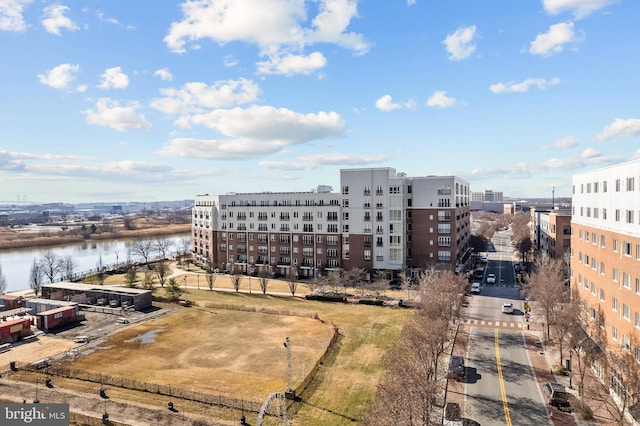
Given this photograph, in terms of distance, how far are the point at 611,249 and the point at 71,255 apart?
15531cm

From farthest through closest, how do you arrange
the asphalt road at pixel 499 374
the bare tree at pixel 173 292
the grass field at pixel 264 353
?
1. the bare tree at pixel 173 292
2. the grass field at pixel 264 353
3. the asphalt road at pixel 499 374

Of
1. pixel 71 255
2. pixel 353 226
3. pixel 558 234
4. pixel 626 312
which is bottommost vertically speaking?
pixel 71 255

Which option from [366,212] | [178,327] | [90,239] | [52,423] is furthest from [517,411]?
[90,239]

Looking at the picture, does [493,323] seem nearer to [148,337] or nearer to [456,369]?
[456,369]

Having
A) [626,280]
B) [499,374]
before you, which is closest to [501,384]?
[499,374]

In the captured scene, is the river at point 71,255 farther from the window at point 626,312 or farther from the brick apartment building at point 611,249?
the window at point 626,312

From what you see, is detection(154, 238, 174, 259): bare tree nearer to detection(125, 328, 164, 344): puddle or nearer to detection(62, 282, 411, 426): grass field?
detection(62, 282, 411, 426): grass field

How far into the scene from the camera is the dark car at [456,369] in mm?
39250

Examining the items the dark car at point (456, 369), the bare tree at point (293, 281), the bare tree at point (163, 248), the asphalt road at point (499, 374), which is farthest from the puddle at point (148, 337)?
the bare tree at point (163, 248)

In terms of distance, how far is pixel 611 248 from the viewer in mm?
37594

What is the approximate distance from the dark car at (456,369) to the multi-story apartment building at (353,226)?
40.4 m

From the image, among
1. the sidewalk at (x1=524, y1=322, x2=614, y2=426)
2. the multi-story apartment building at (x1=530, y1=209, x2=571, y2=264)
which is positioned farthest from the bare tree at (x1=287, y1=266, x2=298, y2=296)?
the multi-story apartment building at (x1=530, y1=209, x2=571, y2=264)

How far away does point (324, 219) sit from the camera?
90812 millimetres

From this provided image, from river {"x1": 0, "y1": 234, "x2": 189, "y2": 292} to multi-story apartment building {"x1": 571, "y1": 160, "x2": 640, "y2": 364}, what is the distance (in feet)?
360
